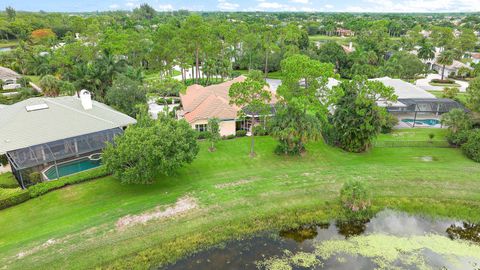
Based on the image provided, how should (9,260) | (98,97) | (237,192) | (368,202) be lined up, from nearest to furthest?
1. (9,260)
2. (368,202)
3. (237,192)
4. (98,97)

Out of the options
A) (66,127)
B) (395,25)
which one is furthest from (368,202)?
(395,25)

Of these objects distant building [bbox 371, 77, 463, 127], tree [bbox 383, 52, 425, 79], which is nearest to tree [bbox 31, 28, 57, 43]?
tree [bbox 383, 52, 425, 79]

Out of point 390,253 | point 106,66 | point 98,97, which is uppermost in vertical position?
point 106,66

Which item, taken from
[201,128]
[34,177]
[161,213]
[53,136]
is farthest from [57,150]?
[201,128]

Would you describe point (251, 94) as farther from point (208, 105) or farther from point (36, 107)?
point (36, 107)

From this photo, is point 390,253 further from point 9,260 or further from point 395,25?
point 395,25

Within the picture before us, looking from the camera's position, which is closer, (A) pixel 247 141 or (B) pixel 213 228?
(B) pixel 213 228
